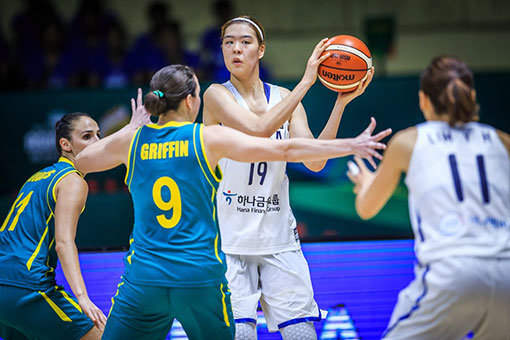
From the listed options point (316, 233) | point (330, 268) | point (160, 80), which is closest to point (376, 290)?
point (330, 268)

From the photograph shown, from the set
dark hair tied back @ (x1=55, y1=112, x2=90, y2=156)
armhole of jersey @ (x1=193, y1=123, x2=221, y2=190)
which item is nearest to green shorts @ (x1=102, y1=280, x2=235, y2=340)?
armhole of jersey @ (x1=193, y1=123, x2=221, y2=190)

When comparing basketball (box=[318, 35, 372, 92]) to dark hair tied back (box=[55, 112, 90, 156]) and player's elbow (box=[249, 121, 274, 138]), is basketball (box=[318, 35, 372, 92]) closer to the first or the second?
player's elbow (box=[249, 121, 274, 138])

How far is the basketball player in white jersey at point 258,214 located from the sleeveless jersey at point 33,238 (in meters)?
1.02

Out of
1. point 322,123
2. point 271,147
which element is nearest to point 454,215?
point 271,147

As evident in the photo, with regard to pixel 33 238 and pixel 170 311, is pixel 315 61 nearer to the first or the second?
pixel 170 311

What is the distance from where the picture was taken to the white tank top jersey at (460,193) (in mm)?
3023

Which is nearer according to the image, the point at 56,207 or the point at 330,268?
the point at 56,207

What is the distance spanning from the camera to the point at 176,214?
3428 mm

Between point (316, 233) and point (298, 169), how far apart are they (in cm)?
89

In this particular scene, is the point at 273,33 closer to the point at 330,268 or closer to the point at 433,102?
the point at 330,268

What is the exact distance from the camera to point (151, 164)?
347 cm

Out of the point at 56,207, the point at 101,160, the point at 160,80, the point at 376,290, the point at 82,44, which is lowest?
the point at 376,290

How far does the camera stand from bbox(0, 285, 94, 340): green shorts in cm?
392

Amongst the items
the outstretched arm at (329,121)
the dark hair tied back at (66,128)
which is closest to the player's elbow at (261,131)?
the outstretched arm at (329,121)
